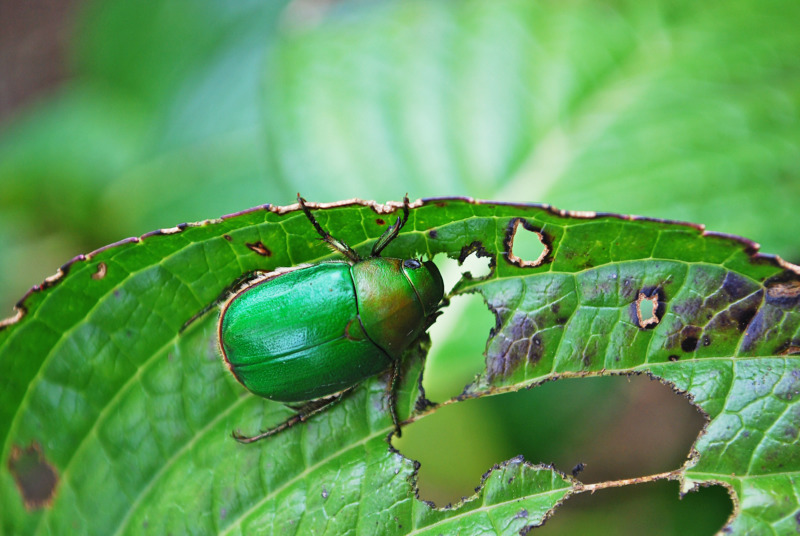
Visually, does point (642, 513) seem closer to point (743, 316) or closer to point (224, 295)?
point (743, 316)

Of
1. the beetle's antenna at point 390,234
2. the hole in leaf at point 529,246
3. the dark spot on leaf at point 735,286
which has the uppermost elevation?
the beetle's antenna at point 390,234

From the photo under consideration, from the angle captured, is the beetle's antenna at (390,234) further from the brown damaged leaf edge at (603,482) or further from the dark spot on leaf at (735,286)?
the dark spot on leaf at (735,286)

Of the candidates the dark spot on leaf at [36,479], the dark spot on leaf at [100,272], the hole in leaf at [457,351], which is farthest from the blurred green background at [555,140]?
the dark spot on leaf at [36,479]

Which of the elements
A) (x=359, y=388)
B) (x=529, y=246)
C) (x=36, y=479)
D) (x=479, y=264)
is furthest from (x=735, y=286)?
(x=36, y=479)

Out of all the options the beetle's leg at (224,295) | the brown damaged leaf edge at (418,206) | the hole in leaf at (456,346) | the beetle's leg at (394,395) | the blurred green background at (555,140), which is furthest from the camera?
the blurred green background at (555,140)

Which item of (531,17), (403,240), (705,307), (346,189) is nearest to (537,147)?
(531,17)

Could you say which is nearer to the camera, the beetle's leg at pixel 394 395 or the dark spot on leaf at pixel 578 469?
the dark spot on leaf at pixel 578 469

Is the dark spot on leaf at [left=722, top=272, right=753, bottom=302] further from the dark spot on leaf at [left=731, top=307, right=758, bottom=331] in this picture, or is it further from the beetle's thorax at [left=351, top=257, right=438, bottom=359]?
the beetle's thorax at [left=351, top=257, right=438, bottom=359]
